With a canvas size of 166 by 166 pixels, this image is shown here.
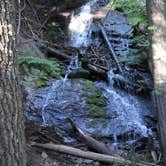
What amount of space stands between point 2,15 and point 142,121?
4.86m

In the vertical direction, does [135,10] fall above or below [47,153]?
above

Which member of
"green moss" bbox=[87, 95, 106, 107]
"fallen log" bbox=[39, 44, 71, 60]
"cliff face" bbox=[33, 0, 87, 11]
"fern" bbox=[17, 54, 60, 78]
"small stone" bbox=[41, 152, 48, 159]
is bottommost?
"green moss" bbox=[87, 95, 106, 107]

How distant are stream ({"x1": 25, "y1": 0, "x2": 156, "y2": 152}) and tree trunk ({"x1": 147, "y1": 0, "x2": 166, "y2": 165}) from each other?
115cm

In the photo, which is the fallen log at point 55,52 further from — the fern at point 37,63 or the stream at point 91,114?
the fern at point 37,63

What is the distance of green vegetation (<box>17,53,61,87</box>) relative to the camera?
7.14 metres

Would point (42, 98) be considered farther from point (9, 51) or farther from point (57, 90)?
point (9, 51)

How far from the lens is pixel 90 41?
11984 mm

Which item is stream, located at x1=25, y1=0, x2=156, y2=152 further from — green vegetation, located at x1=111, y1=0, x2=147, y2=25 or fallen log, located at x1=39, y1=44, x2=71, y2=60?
green vegetation, located at x1=111, y1=0, x2=147, y2=25

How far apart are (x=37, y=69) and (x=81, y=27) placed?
5269 millimetres

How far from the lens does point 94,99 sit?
329 inches

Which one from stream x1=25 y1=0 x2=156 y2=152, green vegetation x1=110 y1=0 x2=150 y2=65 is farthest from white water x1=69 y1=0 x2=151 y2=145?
green vegetation x1=110 y1=0 x2=150 y2=65

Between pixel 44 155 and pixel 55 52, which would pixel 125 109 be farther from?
pixel 44 155

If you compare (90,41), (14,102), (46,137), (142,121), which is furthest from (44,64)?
(90,41)

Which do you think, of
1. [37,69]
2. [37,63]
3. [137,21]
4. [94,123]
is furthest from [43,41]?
[137,21]
